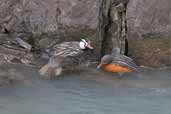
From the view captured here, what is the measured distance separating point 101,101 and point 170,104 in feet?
2.43

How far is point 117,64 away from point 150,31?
0.85 metres

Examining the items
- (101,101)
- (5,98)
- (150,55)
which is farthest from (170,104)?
(5,98)

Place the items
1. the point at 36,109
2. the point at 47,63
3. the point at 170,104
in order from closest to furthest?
the point at 36,109 < the point at 170,104 < the point at 47,63

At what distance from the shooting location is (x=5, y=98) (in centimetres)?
563

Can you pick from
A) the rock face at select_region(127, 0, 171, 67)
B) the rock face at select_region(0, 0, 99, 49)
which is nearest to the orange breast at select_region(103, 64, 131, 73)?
the rock face at select_region(127, 0, 171, 67)

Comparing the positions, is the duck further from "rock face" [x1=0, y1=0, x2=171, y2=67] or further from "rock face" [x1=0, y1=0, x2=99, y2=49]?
"rock face" [x1=0, y1=0, x2=99, y2=49]

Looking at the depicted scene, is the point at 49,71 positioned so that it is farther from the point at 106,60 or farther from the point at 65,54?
the point at 106,60

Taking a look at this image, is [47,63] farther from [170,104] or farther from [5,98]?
[170,104]

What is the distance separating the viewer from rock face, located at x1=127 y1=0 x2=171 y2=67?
6945 mm

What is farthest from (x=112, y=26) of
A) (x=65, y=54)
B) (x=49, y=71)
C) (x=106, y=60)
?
(x=49, y=71)

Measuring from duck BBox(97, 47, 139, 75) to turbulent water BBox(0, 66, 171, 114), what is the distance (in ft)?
0.33

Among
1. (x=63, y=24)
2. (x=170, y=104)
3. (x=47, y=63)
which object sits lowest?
(x=170, y=104)

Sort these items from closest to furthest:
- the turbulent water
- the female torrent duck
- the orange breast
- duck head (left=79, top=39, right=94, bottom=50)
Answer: the turbulent water < the female torrent duck < the orange breast < duck head (left=79, top=39, right=94, bottom=50)

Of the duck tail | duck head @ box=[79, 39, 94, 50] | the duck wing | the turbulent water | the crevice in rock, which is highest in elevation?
the crevice in rock
